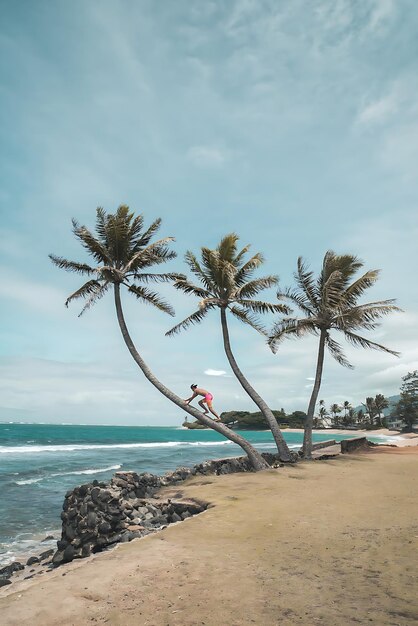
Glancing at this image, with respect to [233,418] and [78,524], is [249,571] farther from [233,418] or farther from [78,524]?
[233,418]

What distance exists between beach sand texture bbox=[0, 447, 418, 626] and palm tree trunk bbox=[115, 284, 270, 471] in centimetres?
662

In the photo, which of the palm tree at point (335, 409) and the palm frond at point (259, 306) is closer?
the palm frond at point (259, 306)

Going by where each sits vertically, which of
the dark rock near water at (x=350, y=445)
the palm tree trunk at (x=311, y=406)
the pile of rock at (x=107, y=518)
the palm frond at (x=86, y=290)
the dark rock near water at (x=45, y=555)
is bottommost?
the dark rock near water at (x=45, y=555)

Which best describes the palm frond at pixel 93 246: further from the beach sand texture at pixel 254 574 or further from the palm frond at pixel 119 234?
the beach sand texture at pixel 254 574

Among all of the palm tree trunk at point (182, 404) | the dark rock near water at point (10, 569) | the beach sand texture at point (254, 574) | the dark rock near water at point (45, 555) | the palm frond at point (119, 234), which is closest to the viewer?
the beach sand texture at point (254, 574)

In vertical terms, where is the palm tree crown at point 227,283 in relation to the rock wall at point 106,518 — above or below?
above

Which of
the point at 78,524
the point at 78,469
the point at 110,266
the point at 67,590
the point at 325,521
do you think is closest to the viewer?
the point at 67,590

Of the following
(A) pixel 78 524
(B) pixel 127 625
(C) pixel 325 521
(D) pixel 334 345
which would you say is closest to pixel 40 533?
(A) pixel 78 524

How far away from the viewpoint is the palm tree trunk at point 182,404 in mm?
16609

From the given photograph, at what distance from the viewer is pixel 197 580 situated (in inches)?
215

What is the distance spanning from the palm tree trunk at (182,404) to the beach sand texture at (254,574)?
21.7 feet

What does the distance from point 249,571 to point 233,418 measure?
166549 mm

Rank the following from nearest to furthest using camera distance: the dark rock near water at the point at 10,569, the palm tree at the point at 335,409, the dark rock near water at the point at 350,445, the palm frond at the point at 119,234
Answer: the dark rock near water at the point at 10,569
the palm frond at the point at 119,234
the dark rock near water at the point at 350,445
the palm tree at the point at 335,409

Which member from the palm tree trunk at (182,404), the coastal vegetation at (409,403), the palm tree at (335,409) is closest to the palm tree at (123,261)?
the palm tree trunk at (182,404)
